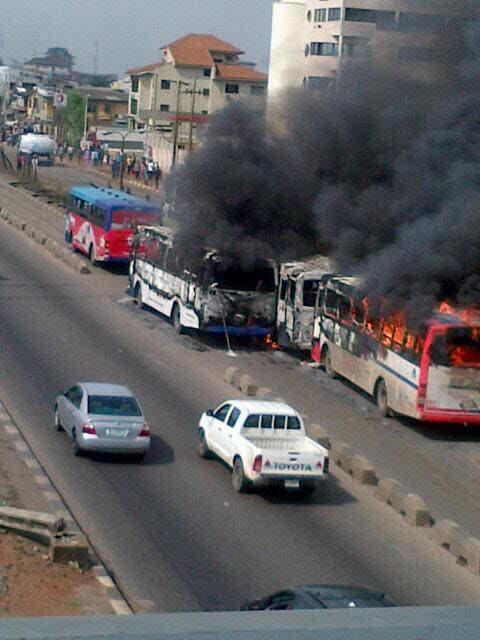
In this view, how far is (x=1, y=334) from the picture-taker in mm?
27234

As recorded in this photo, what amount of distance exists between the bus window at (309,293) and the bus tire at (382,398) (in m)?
4.07

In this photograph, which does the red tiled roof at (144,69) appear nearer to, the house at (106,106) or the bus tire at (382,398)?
the house at (106,106)

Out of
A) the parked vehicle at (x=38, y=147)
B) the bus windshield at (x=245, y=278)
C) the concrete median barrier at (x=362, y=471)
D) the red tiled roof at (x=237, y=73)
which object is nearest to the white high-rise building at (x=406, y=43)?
the bus windshield at (x=245, y=278)

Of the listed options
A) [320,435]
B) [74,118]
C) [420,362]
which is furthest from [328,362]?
[74,118]

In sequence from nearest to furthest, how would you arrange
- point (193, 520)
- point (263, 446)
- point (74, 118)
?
point (193, 520)
point (263, 446)
point (74, 118)

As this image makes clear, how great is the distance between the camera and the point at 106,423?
57.9 ft

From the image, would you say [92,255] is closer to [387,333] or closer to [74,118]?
[387,333]

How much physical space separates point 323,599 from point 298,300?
15565 mm

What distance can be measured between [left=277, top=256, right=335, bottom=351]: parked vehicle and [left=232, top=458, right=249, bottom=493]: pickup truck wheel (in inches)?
349

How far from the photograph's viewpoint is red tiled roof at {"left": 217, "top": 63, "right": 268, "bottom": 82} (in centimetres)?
7621

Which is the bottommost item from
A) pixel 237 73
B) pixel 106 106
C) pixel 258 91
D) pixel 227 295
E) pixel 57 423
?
pixel 57 423

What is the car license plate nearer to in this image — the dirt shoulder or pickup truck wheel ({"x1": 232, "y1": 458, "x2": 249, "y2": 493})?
pickup truck wheel ({"x1": 232, "y1": 458, "x2": 249, "y2": 493})

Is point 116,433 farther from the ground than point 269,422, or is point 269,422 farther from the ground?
point 269,422

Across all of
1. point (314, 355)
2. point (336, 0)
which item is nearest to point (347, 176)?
point (314, 355)
